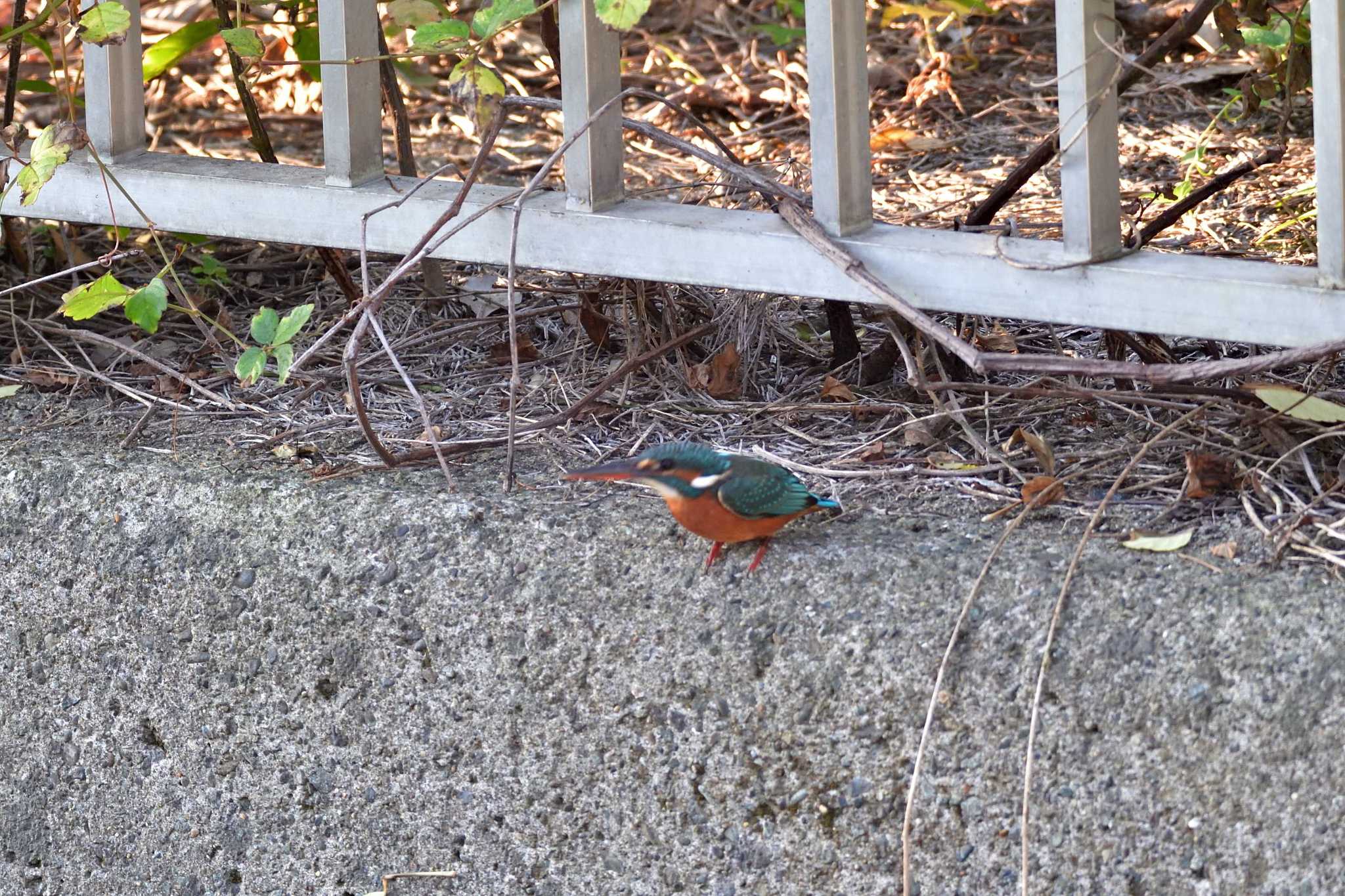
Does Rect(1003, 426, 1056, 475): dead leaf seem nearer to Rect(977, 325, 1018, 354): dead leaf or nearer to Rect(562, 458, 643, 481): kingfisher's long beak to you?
Rect(977, 325, 1018, 354): dead leaf

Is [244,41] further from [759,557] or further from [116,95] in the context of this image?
[759,557]

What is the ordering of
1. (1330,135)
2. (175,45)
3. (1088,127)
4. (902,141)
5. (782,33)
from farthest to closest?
(782,33) → (902,141) → (175,45) → (1088,127) → (1330,135)

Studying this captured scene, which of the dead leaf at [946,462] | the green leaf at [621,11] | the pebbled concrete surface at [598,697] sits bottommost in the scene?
the pebbled concrete surface at [598,697]

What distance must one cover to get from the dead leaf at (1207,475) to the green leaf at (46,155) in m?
Answer: 1.76

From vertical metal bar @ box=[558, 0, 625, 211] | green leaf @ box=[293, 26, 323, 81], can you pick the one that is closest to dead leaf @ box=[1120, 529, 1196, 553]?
vertical metal bar @ box=[558, 0, 625, 211]

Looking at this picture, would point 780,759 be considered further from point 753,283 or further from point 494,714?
point 753,283

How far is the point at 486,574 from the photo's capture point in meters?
2.10

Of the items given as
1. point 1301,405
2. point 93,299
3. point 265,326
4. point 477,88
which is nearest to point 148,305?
point 93,299

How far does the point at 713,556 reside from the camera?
2027 millimetres

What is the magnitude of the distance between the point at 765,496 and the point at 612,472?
0.21 m

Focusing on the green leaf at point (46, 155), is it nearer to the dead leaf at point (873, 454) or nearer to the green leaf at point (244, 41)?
the green leaf at point (244, 41)

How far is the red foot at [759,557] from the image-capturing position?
200cm

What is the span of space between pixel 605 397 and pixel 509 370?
0.25m

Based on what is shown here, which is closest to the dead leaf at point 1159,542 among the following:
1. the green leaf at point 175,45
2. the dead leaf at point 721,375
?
the dead leaf at point 721,375
